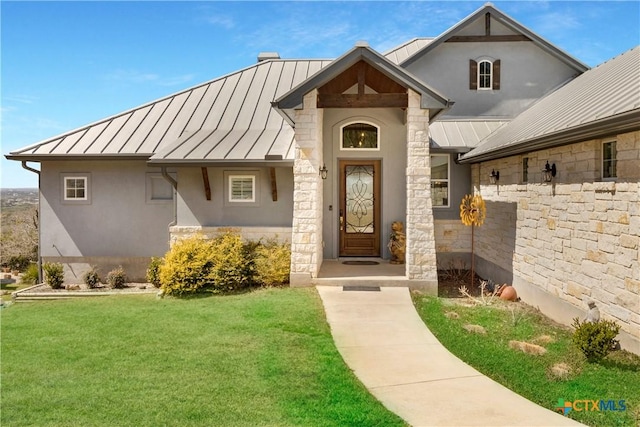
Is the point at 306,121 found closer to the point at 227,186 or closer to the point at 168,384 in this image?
the point at 227,186

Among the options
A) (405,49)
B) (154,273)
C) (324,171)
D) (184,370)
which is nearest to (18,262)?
(154,273)

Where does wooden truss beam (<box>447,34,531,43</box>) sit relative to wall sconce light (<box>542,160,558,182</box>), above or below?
above

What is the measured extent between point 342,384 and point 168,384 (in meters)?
2.00

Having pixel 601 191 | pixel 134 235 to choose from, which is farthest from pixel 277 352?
pixel 134 235

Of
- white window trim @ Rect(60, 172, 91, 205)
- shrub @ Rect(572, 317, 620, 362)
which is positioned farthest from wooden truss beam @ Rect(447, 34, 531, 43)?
white window trim @ Rect(60, 172, 91, 205)

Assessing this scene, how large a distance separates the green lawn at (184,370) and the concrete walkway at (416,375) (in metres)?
0.28

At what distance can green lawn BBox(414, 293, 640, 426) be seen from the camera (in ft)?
15.5

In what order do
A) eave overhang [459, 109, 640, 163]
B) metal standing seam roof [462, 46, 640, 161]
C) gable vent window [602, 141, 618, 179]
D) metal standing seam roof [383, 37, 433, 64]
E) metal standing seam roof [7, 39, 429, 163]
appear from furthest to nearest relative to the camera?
metal standing seam roof [383, 37, 433, 64], metal standing seam roof [7, 39, 429, 163], gable vent window [602, 141, 618, 179], metal standing seam roof [462, 46, 640, 161], eave overhang [459, 109, 640, 163]

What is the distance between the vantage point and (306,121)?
390 inches

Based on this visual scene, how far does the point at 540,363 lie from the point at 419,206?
4589 mm

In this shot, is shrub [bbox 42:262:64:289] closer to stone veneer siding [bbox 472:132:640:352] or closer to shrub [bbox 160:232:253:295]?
shrub [bbox 160:232:253:295]

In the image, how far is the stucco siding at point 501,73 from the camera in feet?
45.2

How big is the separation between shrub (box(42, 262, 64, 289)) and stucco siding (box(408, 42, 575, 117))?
41.4 ft
